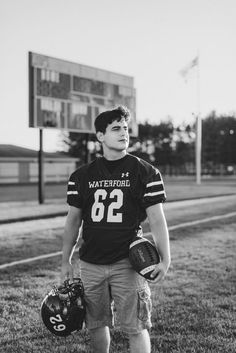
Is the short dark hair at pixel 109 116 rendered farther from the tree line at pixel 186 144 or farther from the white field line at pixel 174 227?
the tree line at pixel 186 144

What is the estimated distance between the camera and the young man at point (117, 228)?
2.84 meters

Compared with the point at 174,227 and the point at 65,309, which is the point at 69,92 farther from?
the point at 65,309

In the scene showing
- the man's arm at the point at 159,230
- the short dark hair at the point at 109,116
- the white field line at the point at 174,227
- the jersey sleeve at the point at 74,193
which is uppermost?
the short dark hair at the point at 109,116

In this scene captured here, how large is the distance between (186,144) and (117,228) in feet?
283

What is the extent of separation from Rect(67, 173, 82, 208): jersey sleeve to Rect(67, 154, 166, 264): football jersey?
0.09m

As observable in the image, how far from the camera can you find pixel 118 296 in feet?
9.45

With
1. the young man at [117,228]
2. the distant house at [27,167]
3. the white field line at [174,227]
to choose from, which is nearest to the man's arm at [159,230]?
the young man at [117,228]

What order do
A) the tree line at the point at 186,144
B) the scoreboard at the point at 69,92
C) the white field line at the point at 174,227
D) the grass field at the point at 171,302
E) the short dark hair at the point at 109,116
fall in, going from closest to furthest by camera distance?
the short dark hair at the point at 109,116, the grass field at the point at 171,302, the white field line at the point at 174,227, the scoreboard at the point at 69,92, the tree line at the point at 186,144

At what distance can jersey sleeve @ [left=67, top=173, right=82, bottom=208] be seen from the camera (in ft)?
9.98

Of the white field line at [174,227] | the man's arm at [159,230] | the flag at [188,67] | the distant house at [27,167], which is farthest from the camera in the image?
the distant house at [27,167]

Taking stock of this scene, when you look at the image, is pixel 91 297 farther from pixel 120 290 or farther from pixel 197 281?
pixel 197 281

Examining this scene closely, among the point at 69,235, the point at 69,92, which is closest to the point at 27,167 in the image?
the point at 69,92

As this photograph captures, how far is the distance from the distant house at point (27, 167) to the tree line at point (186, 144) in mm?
29320

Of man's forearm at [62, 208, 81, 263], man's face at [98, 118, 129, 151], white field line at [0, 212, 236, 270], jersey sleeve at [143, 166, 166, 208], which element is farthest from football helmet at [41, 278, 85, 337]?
white field line at [0, 212, 236, 270]
